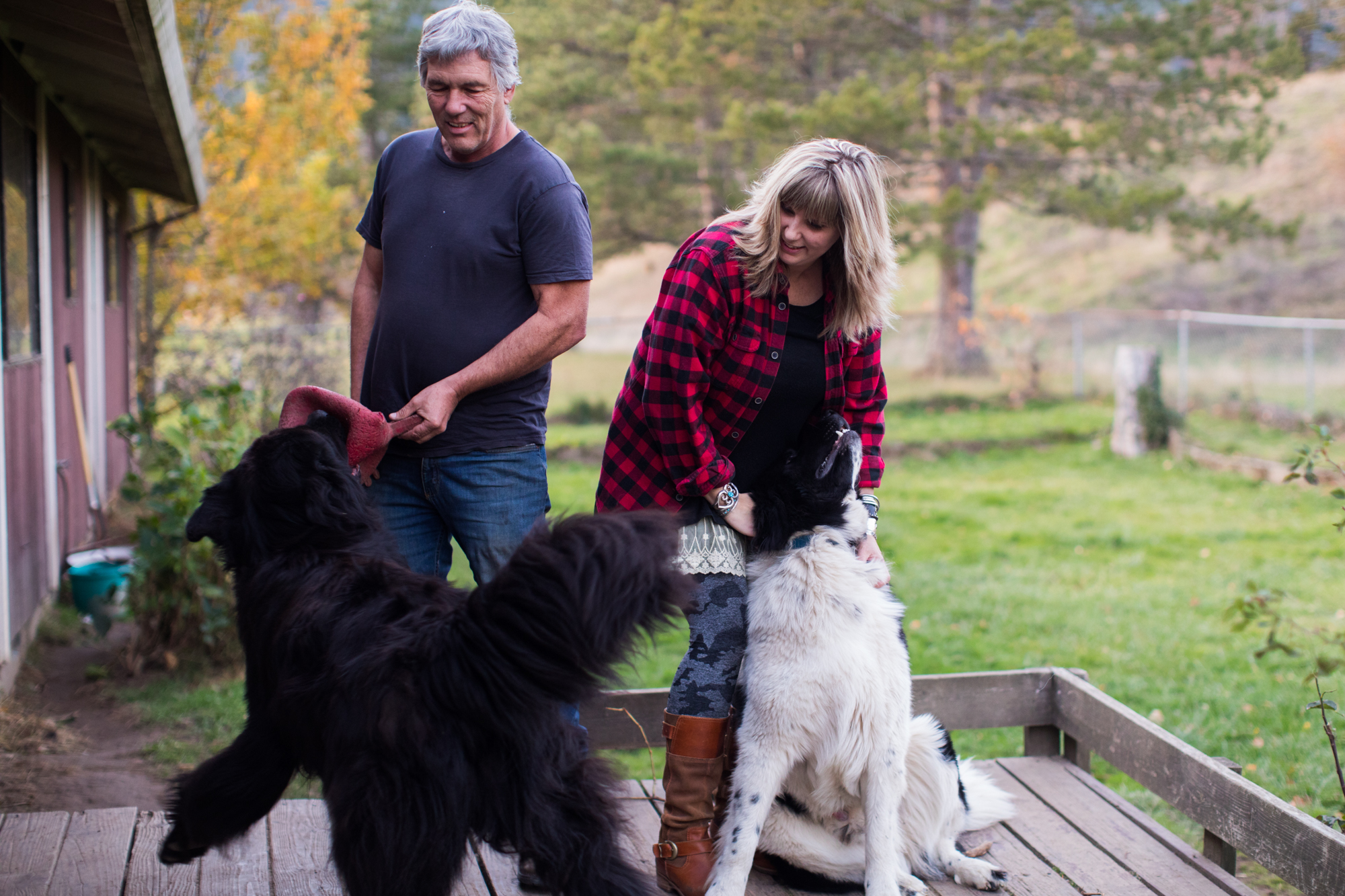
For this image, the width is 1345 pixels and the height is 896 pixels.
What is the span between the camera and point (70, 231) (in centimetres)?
709

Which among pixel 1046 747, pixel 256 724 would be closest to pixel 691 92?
pixel 1046 747

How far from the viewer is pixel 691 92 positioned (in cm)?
1564

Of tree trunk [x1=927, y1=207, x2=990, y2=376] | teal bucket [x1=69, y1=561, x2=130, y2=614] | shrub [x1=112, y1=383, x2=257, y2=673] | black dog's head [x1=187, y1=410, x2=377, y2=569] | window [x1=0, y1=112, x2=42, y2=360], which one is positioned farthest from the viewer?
tree trunk [x1=927, y1=207, x2=990, y2=376]

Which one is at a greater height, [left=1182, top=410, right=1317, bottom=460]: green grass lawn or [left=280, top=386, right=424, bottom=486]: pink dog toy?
[left=280, top=386, right=424, bottom=486]: pink dog toy

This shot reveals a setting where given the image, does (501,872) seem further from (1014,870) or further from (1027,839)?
(1027,839)

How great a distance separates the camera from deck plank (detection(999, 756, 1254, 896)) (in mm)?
2785

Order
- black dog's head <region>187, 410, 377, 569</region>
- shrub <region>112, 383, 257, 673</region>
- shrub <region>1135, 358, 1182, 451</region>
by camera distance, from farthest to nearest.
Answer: shrub <region>1135, 358, 1182, 451</region> < shrub <region>112, 383, 257, 673</region> < black dog's head <region>187, 410, 377, 569</region>

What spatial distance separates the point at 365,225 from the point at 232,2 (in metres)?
8.51

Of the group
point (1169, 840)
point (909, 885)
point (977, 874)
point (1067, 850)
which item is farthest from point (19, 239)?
point (1169, 840)

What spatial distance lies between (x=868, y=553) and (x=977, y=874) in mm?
914

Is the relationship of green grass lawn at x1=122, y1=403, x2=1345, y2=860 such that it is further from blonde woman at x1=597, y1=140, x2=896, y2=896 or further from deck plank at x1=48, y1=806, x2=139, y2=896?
deck plank at x1=48, y1=806, x2=139, y2=896

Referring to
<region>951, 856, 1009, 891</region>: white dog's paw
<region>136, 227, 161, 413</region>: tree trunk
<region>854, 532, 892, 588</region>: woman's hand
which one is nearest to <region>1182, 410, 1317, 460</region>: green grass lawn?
<region>951, 856, 1009, 891</region>: white dog's paw

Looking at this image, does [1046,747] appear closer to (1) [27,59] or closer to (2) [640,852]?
(2) [640,852]

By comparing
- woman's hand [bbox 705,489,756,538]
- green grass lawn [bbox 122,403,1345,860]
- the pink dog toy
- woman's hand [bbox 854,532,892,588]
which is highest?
the pink dog toy
